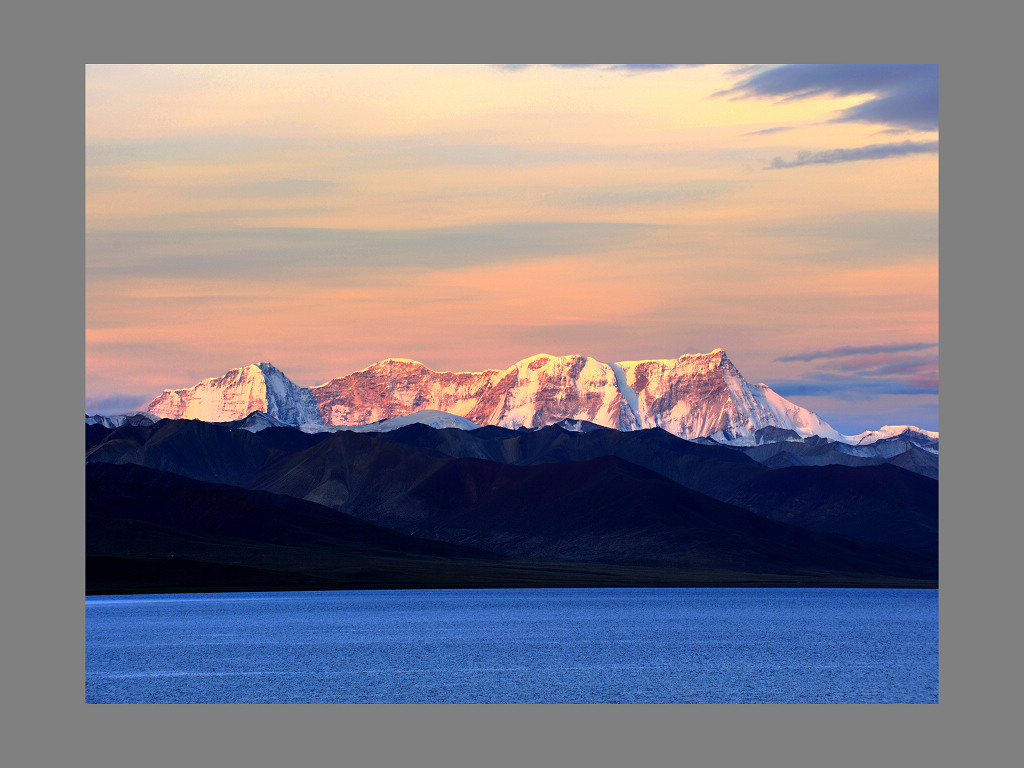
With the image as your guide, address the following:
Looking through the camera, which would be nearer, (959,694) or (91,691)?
(959,694)

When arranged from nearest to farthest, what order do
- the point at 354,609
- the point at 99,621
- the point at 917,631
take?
the point at 917,631, the point at 99,621, the point at 354,609

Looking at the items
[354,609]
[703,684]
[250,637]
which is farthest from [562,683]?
[354,609]

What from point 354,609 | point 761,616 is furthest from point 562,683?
point 354,609

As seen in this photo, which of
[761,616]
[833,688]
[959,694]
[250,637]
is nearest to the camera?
[959,694]

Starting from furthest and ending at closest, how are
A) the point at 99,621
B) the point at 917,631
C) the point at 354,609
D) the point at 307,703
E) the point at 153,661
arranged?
1. the point at 354,609
2. the point at 99,621
3. the point at 917,631
4. the point at 153,661
5. the point at 307,703

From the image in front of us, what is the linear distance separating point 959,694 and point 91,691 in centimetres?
4630

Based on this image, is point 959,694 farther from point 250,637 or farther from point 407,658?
→ point 250,637

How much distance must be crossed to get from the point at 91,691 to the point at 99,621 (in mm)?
69931

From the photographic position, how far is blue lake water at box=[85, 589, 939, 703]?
79.0 meters

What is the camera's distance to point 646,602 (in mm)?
195000

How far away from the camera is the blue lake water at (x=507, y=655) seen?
79.0m

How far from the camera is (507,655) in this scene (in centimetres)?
10088

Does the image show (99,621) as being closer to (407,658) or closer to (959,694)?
(407,658)

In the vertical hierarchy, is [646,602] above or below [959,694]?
below
